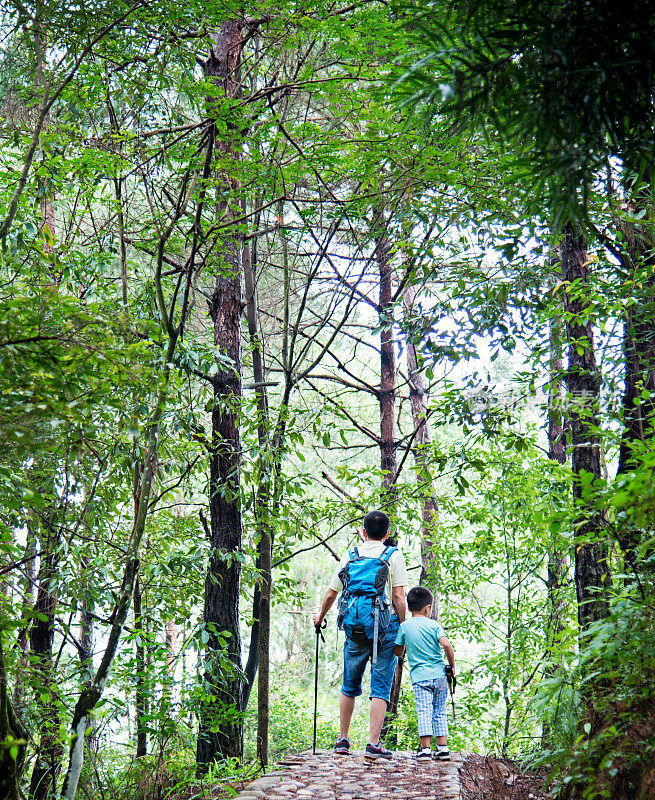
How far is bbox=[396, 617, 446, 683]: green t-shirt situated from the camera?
619cm

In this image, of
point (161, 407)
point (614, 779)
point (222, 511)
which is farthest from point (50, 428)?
point (222, 511)

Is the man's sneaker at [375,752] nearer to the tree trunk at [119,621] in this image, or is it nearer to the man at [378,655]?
the man at [378,655]

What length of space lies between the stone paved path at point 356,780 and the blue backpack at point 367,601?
0.87m

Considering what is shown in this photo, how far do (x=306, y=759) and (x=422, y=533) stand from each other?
5.22 meters

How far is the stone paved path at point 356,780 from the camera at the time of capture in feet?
14.5

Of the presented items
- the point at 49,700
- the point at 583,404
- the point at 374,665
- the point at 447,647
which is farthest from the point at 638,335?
the point at 49,700

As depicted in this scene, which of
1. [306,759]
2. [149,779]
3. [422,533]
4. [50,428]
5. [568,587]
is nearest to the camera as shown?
[50,428]

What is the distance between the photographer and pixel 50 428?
3027mm

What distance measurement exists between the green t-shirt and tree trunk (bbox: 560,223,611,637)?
1.80 metres

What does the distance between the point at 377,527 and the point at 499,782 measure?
2.19 m

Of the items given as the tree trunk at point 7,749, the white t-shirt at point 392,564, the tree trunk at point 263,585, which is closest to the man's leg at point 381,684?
the white t-shirt at point 392,564

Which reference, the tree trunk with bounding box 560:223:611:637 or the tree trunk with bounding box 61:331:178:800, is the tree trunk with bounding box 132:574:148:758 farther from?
the tree trunk with bounding box 560:223:611:637

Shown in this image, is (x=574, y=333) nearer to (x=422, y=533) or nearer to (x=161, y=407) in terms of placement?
(x=161, y=407)

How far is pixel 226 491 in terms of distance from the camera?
Answer: 6.40m
